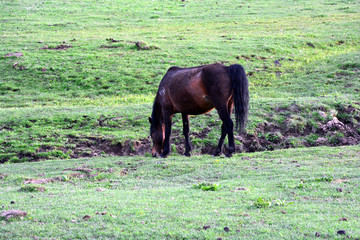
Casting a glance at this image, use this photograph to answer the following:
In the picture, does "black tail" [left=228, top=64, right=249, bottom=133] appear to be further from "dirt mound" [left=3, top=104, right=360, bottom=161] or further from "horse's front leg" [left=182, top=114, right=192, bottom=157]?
"dirt mound" [left=3, top=104, right=360, bottom=161]

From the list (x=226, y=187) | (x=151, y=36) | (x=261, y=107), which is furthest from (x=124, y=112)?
(x=151, y=36)

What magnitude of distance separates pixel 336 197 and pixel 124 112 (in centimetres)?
986

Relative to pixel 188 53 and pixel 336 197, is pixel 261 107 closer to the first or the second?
pixel 336 197

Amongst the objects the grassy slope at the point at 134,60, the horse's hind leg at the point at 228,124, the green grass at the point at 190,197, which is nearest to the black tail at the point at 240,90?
the horse's hind leg at the point at 228,124

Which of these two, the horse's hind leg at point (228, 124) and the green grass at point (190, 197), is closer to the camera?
the green grass at point (190, 197)

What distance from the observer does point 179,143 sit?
13156 millimetres

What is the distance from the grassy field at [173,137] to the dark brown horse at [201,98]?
75cm

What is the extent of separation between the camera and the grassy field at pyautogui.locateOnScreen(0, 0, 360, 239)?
5.83m

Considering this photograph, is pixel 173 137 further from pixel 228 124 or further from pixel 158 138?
pixel 228 124

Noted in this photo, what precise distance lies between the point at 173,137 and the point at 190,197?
21.0ft

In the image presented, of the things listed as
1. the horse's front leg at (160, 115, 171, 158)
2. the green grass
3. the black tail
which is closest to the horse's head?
the horse's front leg at (160, 115, 171, 158)

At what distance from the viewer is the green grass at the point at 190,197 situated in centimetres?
536

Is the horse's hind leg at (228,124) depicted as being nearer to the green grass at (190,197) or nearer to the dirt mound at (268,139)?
the green grass at (190,197)

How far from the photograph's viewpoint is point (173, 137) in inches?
528
